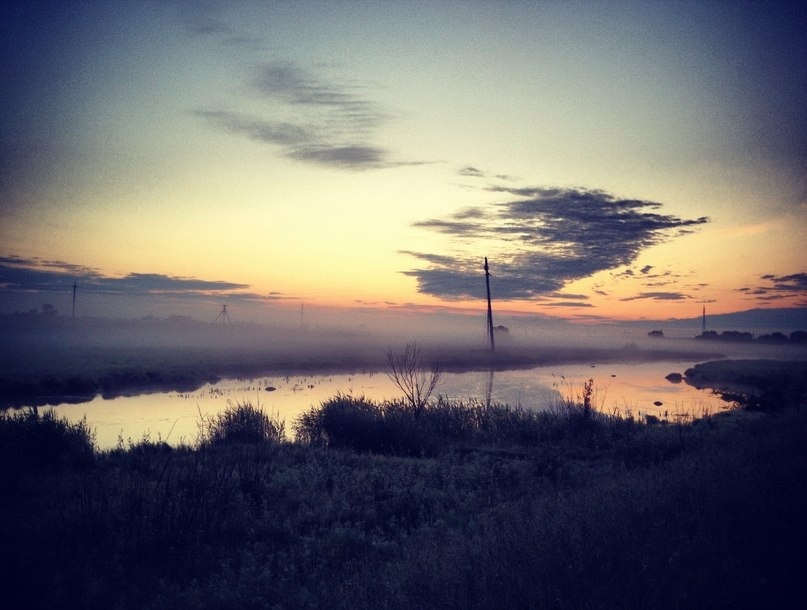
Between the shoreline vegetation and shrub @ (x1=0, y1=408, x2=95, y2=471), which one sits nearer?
the shoreline vegetation

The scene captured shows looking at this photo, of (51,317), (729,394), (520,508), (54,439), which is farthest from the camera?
(51,317)

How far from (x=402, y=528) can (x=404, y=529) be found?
0.25m

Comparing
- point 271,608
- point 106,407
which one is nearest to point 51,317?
point 106,407

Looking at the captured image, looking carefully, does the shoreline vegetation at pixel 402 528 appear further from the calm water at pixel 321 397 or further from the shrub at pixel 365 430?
the calm water at pixel 321 397

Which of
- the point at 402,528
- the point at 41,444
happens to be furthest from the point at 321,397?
the point at 402,528

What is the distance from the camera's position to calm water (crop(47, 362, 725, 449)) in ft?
75.8

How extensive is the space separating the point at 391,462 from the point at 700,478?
29.4 feet

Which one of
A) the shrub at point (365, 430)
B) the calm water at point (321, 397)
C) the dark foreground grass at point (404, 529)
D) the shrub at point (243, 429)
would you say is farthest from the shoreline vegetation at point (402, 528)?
the calm water at point (321, 397)

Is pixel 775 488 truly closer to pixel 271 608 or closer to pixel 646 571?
pixel 646 571

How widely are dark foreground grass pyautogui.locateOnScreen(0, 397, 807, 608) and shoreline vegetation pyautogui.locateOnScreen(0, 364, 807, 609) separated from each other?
0.11 ft

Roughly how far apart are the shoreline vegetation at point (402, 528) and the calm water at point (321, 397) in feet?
19.2

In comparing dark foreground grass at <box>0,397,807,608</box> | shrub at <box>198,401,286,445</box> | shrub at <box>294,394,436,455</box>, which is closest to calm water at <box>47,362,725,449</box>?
shrub at <box>198,401,286,445</box>

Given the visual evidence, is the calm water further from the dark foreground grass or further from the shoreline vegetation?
the dark foreground grass

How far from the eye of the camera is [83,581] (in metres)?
7.14
